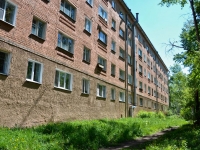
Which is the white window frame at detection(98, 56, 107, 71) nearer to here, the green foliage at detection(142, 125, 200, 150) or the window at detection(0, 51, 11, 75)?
the green foliage at detection(142, 125, 200, 150)

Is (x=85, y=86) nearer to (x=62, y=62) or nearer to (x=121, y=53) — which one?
(x=62, y=62)

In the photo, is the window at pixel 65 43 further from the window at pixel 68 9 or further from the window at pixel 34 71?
the window at pixel 34 71

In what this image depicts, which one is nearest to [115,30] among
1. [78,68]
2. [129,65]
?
[129,65]

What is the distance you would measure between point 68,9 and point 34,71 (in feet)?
21.1

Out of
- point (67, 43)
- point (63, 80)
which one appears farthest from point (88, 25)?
point (63, 80)

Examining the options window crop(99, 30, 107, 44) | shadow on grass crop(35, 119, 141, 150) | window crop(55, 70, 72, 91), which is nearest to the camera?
shadow on grass crop(35, 119, 141, 150)

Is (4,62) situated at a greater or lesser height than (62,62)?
lesser

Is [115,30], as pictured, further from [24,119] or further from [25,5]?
[24,119]

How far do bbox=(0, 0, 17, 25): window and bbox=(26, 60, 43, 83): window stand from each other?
2.35 metres

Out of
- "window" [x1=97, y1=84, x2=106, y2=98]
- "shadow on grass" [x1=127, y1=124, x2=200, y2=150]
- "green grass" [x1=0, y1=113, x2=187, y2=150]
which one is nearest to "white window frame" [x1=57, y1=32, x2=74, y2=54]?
"window" [x1=97, y1=84, x2=106, y2=98]

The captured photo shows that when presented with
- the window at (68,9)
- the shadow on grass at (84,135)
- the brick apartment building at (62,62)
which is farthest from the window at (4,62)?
the window at (68,9)

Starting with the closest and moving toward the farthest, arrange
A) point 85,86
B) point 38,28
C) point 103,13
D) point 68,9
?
point 38,28 < point 68,9 < point 85,86 < point 103,13

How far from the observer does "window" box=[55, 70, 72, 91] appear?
1301 cm

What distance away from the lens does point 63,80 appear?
13523 mm
